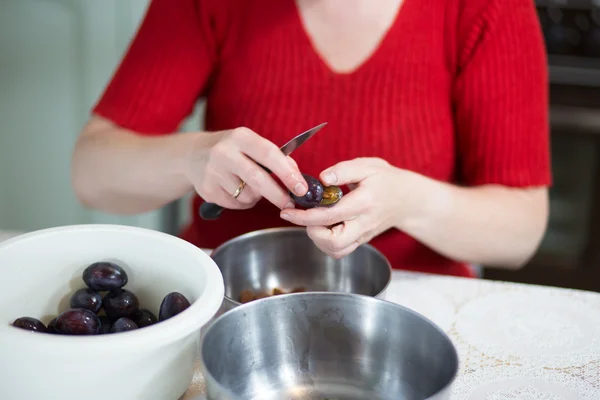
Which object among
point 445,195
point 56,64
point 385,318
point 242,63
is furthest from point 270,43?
point 56,64

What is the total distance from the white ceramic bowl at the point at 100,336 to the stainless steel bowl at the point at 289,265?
0.16 metres

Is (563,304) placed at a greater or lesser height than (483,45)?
lesser

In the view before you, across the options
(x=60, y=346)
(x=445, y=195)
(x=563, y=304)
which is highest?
(x=60, y=346)

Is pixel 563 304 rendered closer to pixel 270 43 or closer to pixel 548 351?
pixel 548 351

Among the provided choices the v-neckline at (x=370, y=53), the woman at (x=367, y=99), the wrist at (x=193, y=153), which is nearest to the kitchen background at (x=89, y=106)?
the woman at (x=367, y=99)

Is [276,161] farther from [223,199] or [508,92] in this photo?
[508,92]

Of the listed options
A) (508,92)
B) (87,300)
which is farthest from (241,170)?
(508,92)

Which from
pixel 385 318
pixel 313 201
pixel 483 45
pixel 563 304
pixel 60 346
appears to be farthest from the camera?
pixel 483 45

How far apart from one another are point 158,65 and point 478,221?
0.55 meters

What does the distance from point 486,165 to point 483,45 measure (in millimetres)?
185

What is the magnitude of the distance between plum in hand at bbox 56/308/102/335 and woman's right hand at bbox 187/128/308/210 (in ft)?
0.85

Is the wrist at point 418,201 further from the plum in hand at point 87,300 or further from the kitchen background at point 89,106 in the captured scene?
the kitchen background at point 89,106

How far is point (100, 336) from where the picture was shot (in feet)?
1.73

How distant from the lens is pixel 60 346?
510 mm
